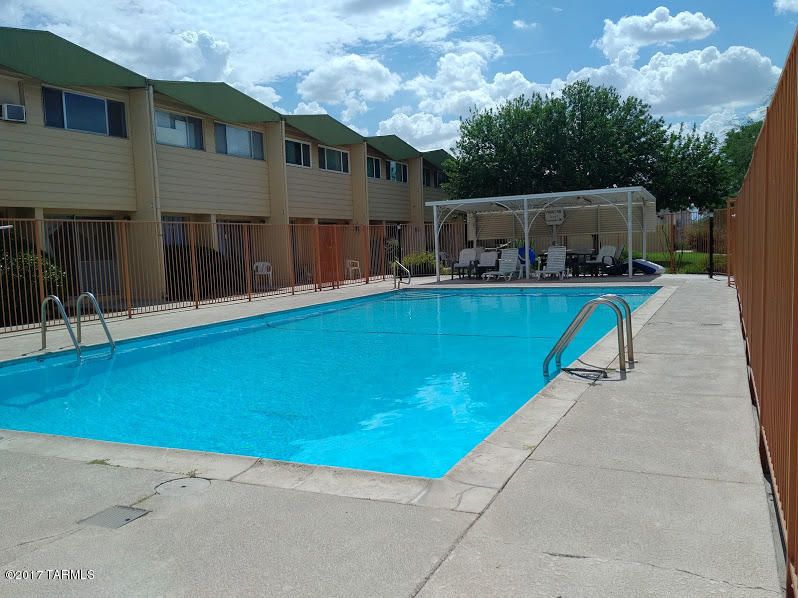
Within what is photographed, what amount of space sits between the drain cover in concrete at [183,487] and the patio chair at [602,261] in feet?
62.9

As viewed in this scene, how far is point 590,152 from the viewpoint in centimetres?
2784

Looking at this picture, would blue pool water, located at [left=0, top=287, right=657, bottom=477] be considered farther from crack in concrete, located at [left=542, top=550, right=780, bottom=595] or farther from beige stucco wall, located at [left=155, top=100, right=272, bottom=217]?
beige stucco wall, located at [left=155, top=100, right=272, bottom=217]

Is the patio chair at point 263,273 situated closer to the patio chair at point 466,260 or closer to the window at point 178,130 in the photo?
the window at point 178,130

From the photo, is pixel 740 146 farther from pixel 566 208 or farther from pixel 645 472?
pixel 645 472

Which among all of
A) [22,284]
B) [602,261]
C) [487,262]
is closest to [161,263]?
[22,284]

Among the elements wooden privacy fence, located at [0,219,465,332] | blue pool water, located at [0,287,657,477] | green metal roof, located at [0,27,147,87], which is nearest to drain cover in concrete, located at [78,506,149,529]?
blue pool water, located at [0,287,657,477]

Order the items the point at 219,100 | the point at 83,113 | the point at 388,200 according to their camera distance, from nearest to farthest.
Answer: the point at 83,113, the point at 219,100, the point at 388,200

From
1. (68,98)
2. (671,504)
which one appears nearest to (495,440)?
(671,504)

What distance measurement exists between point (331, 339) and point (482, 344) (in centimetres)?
282

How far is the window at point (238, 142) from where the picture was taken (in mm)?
20594

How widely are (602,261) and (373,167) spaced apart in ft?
38.2

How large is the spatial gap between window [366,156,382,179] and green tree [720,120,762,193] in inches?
979

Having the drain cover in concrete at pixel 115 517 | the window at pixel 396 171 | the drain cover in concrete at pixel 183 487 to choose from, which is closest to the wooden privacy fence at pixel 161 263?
the window at pixel 396 171

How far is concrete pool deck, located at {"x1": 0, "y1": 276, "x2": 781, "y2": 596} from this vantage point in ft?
8.97
